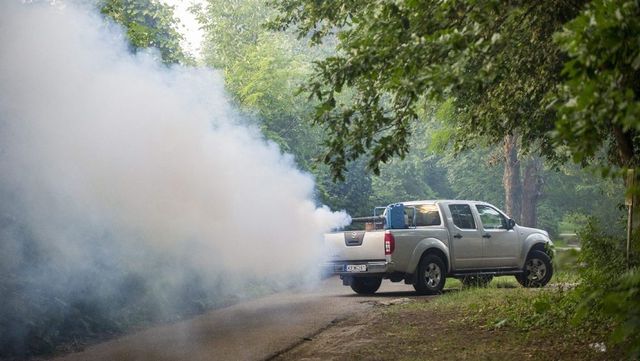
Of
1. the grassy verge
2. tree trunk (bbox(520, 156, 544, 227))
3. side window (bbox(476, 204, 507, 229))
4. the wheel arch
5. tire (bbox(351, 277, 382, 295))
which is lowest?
the grassy verge

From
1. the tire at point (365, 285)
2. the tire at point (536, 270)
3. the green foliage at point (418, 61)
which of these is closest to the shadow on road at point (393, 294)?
the tire at point (365, 285)

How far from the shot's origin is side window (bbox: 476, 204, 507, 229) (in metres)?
18.5

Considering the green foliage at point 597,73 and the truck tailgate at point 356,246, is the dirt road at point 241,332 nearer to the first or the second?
the truck tailgate at point 356,246

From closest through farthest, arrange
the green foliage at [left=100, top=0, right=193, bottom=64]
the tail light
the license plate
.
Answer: the green foliage at [left=100, top=0, right=193, bottom=64]
the tail light
the license plate

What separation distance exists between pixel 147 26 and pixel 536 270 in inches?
464

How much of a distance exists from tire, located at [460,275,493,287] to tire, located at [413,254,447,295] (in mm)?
988

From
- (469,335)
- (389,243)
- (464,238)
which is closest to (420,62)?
(469,335)

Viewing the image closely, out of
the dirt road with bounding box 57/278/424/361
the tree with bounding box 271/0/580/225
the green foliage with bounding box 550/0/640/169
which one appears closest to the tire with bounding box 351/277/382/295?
the dirt road with bounding box 57/278/424/361

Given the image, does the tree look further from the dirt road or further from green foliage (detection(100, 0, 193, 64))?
green foliage (detection(100, 0, 193, 64))

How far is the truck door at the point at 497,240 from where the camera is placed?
60.0 ft

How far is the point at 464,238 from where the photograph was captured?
58.8ft

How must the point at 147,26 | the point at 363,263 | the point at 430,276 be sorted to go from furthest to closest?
the point at 147,26 → the point at 430,276 → the point at 363,263

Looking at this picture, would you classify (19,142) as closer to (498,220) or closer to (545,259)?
(498,220)

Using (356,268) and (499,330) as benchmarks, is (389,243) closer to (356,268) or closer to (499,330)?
(356,268)
